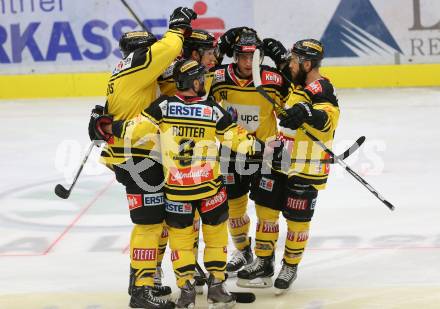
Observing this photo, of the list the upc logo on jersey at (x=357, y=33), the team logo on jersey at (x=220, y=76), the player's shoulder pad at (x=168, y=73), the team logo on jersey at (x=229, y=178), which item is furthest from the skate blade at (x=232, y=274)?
the upc logo on jersey at (x=357, y=33)

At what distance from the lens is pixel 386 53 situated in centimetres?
1188

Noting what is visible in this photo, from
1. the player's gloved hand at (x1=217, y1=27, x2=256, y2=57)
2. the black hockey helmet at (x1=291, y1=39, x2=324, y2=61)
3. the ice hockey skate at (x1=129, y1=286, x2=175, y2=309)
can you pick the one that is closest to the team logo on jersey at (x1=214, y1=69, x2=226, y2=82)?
the player's gloved hand at (x1=217, y1=27, x2=256, y2=57)

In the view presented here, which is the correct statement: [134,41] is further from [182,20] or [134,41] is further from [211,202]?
[211,202]

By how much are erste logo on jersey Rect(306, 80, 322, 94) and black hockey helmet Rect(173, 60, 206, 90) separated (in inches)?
22.7

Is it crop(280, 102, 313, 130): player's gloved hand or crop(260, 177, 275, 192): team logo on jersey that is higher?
crop(280, 102, 313, 130): player's gloved hand

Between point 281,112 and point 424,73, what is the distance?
7.39m

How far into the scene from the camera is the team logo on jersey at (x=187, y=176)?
4.56 m

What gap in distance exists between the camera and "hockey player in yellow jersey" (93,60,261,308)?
4.53m

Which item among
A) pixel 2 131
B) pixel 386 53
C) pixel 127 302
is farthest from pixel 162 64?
pixel 386 53

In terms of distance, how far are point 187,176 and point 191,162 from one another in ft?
0.24

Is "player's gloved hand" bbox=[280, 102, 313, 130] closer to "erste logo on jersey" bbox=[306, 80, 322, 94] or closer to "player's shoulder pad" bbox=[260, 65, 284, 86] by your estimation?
"erste logo on jersey" bbox=[306, 80, 322, 94]

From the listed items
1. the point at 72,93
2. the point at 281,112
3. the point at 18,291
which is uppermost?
the point at 281,112

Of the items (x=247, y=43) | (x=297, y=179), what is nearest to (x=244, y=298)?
(x=297, y=179)

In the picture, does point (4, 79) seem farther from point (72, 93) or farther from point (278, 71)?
point (278, 71)
